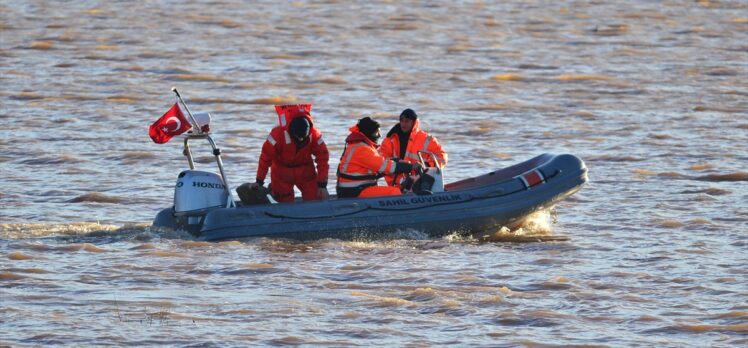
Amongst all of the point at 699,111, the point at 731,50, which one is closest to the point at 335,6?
the point at 731,50

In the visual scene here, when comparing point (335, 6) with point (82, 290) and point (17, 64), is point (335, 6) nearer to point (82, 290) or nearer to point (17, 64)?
point (17, 64)

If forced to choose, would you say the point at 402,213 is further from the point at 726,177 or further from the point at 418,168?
the point at 726,177

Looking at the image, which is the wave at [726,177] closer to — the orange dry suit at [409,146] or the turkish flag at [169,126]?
the orange dry suit at [409,146]

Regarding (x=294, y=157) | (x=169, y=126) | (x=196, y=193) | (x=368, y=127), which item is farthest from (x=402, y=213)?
(x=169, y=126)

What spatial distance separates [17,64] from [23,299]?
11.5m

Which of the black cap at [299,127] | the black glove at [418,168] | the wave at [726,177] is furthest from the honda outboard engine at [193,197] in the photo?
the wave at [726,177]

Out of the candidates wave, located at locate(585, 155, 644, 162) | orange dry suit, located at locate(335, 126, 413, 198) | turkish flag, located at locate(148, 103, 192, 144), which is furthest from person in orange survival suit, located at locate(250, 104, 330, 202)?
A: wave, located at locate(585, 155, 644, 162)

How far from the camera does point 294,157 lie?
11.2m

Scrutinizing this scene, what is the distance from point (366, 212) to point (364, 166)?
1.25 feet

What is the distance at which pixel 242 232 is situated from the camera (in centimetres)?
1089

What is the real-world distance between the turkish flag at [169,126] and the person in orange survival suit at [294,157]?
64cm

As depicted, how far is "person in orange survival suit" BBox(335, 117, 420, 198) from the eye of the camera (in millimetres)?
11117

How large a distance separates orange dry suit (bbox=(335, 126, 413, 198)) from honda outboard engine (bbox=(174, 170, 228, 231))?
95cm

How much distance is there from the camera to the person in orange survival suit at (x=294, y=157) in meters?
11.0
